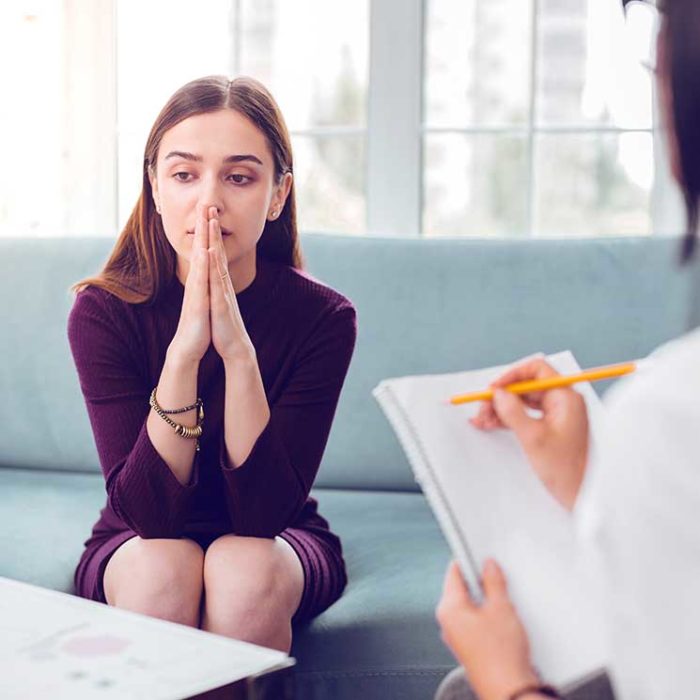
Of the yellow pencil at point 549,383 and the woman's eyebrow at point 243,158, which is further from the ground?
the woman's eyebrow at point 243,158

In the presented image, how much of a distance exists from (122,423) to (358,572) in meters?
0.44

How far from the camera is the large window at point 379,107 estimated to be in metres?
2.77

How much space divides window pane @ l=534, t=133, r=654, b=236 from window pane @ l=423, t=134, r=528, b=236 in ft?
0.16

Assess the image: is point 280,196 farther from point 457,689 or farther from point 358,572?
point 457,689

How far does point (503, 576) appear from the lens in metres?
0.87

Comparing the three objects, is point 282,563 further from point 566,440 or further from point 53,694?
point 566,440

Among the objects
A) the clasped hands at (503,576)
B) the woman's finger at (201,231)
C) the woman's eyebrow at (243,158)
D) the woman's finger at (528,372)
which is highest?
the woman's eyebrow at (243,158)

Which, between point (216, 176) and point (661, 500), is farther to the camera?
point (216, 176)

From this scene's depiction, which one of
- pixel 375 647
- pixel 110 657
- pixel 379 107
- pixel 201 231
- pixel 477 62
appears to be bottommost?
pixel 375 647

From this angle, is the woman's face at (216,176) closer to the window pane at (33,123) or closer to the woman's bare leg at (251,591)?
the woman's bare leg at (251,591)

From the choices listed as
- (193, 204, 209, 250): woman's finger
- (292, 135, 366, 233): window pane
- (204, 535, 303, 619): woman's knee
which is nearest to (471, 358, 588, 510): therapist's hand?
(204, 535, 303, 619): woman's knee

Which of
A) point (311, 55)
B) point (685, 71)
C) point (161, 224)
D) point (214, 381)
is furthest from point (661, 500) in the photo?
point (311, 55)

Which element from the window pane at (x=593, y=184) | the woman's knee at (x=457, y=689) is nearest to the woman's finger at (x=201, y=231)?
the woman's knee at (x=457, y=689)

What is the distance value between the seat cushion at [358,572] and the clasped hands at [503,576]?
0.78 m
